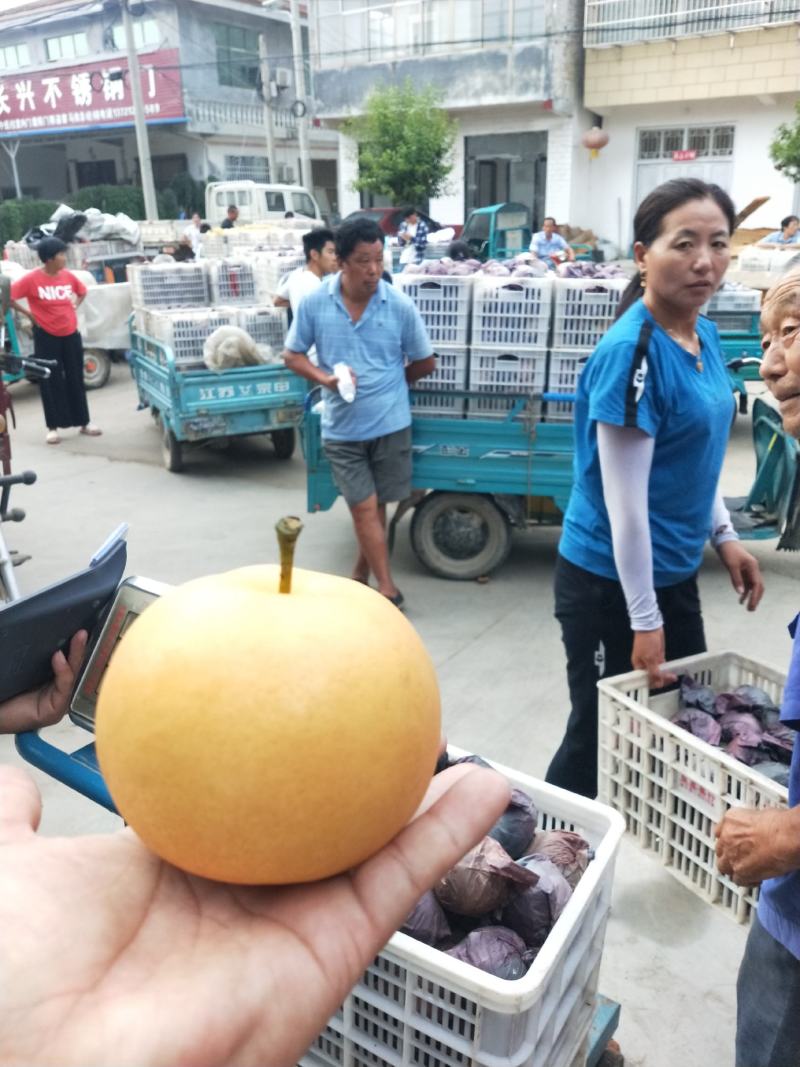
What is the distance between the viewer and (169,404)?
6.60m

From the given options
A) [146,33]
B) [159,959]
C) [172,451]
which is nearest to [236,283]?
[172,451]

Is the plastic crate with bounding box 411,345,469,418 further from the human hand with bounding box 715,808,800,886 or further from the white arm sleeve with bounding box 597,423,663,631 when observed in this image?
the human hand with bounding box 715,808,800,886

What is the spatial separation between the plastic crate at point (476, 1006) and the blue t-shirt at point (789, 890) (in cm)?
27

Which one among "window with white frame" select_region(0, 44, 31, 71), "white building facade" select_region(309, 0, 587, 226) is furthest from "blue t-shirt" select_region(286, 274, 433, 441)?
"window with white frame" select_region(0, 44, 31, 71)

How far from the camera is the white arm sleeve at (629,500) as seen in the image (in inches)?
79.9

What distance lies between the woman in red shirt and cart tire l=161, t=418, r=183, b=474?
4.27ft

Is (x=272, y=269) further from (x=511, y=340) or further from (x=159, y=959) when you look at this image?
(x=159, y=959)

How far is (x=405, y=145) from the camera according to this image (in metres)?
18.7

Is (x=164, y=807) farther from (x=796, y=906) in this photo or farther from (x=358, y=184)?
(x=358, y=184)

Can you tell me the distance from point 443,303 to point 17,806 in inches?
149

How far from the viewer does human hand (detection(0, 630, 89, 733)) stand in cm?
163

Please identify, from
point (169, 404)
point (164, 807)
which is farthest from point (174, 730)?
point (169, 404)

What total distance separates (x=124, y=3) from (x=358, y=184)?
5730mm

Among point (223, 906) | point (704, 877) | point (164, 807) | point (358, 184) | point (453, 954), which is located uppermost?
point (358, 184)
